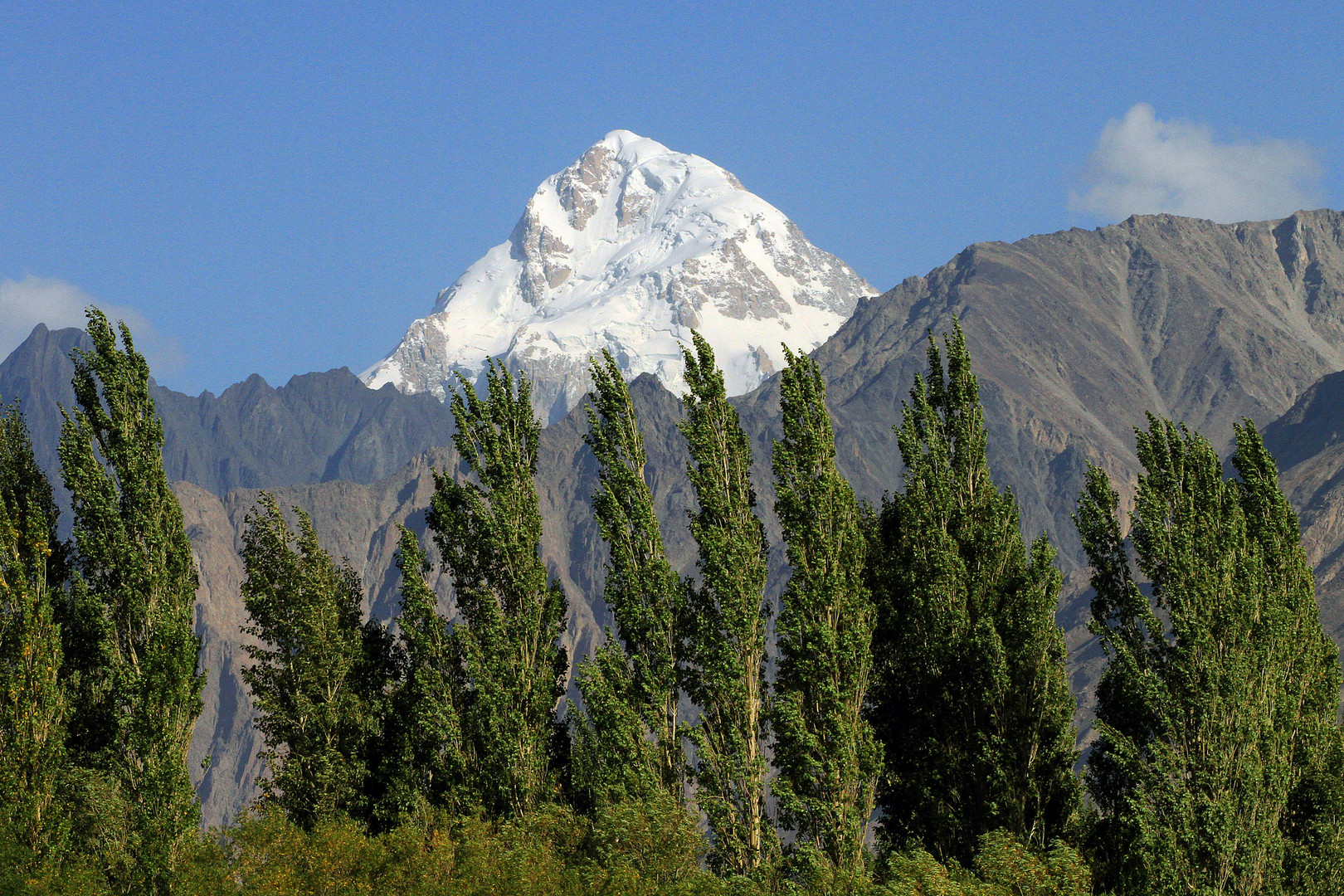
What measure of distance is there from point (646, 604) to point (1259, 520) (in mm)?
26986

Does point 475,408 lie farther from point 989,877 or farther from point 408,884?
point 989,877

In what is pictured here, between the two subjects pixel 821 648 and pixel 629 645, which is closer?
pixel 821 648

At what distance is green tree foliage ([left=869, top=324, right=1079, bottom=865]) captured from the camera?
5325 cm

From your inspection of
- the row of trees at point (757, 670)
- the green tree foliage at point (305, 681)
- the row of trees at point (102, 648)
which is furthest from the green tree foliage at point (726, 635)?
the row of trees at point (102, 648)

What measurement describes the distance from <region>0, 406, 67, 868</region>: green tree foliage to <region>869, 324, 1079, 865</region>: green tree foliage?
31518mm

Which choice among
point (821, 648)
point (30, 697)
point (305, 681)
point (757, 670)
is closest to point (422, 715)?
point (305, 681)

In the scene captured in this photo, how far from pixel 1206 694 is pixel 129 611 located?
42466mm

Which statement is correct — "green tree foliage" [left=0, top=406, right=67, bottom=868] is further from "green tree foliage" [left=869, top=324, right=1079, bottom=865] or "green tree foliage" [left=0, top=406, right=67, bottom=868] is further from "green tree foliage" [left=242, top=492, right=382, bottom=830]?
"green tree foliage" [left=869, top=324, right=1079, bottom=865]

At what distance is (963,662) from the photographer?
5488 cm

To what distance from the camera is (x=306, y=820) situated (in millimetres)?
61625

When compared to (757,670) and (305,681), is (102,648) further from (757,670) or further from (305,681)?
(757,670)

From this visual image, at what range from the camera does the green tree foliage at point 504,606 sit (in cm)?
5631

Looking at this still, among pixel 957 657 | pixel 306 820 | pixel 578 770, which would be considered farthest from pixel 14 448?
pixel 957 657

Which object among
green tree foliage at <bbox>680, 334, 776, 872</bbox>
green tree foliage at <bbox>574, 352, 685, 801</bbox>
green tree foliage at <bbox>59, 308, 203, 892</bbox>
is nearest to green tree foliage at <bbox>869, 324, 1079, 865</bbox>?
green tree foliage at <bbox>680, 334, 776, 872</bbox>
